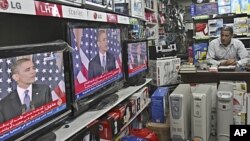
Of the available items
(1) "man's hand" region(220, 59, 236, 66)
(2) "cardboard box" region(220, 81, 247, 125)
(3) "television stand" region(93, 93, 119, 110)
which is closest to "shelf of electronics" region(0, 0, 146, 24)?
(3) "television stand" region(93, 93, 119, 110)

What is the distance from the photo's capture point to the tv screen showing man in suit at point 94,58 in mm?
1824

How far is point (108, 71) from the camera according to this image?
91.7 inches

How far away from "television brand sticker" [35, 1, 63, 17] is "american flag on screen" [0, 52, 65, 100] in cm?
23

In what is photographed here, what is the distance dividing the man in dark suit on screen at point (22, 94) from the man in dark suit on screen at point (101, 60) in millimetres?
605

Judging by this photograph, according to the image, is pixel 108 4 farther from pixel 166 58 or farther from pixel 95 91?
pixel 166 58

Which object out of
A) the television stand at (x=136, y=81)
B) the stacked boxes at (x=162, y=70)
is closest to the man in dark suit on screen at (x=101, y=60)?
the television stand at (x=136, y=81)

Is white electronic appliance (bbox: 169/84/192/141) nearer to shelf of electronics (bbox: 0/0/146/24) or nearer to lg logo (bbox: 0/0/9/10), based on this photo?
shelf of electronics (bbox: 0/0/146/24)

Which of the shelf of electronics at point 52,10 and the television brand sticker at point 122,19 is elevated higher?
the television brand sticker at point 122,19

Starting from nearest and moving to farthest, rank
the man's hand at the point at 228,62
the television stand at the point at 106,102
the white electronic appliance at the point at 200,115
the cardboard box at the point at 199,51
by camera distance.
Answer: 1. the television stand at the point at 106,102
2. the white electronic appliance at the point at 200,115
3. the man's hand at the point at 228,62
4. the cardboard box at the point at 199,51

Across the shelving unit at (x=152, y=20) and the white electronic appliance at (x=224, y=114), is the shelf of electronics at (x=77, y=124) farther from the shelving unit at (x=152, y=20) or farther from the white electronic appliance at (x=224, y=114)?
the shelving unit at (x=152, y=20)

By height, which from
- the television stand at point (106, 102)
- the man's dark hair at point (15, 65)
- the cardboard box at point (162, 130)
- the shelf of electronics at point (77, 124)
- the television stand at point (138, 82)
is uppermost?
the man's dark hair at point (15, 65)

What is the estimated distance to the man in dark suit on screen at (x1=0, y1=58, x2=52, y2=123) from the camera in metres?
1.23

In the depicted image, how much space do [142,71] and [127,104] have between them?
32.2 inches

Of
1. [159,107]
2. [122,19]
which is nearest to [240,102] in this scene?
[159,107]
